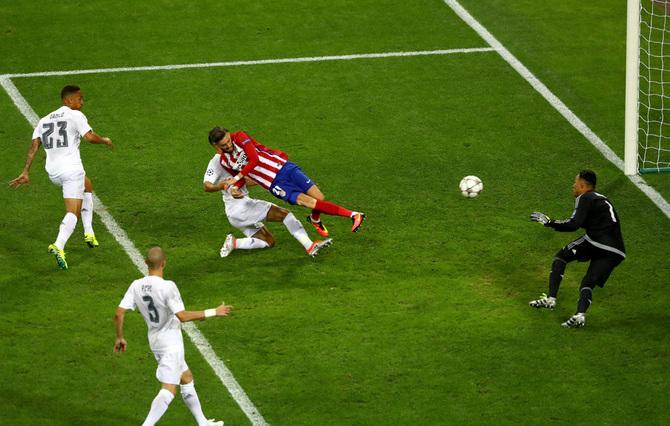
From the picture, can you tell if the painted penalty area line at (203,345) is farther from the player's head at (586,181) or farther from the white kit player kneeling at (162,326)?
the player's head at (586,181)

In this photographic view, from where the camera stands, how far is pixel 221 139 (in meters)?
15.5

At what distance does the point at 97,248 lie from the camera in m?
16.0

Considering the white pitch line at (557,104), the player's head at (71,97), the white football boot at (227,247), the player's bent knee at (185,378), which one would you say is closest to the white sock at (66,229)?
the player's head at (71,97)

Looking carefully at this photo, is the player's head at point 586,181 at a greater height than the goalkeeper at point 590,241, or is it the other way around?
the player's head at point 586,181

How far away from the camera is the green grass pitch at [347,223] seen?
1320cm

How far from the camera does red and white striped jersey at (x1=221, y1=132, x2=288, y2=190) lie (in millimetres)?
15703

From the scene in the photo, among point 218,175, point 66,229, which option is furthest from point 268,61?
point 66,229

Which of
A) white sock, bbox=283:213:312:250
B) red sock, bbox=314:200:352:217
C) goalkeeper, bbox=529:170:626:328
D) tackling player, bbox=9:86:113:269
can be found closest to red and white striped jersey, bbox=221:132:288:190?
white sock, bbox=283:213:312:250

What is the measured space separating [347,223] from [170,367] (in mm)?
5290

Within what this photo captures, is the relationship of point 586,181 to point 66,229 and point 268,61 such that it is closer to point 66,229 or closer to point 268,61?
point 66,229

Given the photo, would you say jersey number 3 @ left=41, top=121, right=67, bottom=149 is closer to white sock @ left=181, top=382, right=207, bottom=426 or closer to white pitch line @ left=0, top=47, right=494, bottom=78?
white sock @ left=181, top=382, right=207, bottom=426

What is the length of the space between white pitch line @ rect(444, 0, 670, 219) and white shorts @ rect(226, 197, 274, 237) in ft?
16.2

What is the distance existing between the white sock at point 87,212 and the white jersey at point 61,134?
1.67ft

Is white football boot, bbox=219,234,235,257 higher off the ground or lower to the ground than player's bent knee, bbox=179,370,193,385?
lower
